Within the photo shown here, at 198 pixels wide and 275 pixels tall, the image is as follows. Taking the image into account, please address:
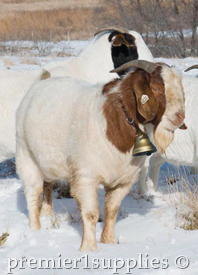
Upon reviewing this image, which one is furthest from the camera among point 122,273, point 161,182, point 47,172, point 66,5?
point 66,5

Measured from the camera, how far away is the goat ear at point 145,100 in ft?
13.5

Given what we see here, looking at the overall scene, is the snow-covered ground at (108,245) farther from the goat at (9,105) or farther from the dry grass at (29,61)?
the dry grass at (29,61)

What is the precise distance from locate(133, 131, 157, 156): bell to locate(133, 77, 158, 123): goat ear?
8.8 inches

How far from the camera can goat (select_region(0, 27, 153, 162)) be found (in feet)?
22.5

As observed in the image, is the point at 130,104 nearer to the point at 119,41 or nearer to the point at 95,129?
the point at 95,129

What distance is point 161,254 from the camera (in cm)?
441

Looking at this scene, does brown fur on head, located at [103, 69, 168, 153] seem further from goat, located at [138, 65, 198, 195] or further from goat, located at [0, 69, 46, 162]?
goat, located at [0, 69, 46, 162]

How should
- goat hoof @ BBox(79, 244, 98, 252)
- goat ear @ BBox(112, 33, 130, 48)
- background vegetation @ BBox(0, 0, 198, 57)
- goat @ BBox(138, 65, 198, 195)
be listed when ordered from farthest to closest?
background vegetation @ BBox(0, 0, 198, 57) → goat ear @ BBox(112, 33, 130, 48) → goat @ BBox(138, 65, 198, 195) → goat hoof @ BBox(79, 244, 98, 252)

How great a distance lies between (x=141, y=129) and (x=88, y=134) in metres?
0.48

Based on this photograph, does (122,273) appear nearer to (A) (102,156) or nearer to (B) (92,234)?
(B) (92,234)

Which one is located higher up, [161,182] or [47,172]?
[47,172]

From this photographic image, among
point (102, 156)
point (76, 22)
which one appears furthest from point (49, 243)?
point (76, 22)
